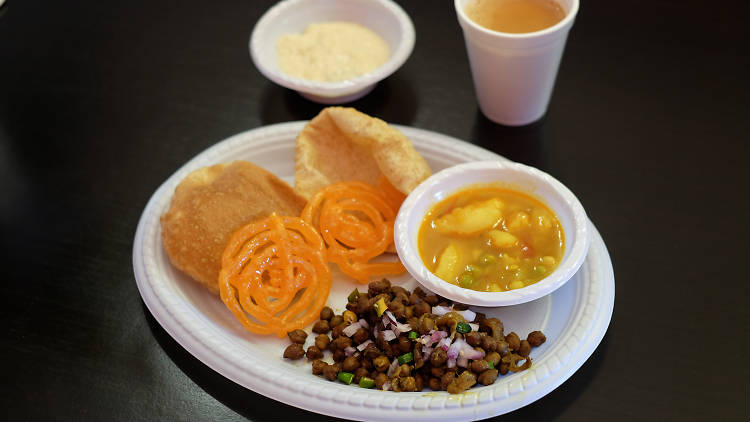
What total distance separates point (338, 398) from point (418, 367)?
325mm

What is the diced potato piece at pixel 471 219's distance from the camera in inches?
126

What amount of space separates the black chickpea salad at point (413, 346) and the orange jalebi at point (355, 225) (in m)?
0.23

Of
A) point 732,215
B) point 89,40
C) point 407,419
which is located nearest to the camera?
point 407,419

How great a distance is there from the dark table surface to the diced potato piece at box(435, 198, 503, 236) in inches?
25.2

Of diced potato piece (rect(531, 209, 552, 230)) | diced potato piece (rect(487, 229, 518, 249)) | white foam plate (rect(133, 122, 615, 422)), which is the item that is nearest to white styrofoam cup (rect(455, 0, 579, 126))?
white foam plate (rect(133, 122, 615, 422))

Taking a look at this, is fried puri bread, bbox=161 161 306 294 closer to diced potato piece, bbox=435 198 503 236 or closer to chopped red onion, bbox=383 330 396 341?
diced potato piece, bbox=435 198 503 236

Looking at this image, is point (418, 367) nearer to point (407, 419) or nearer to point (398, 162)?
point (407, 419)

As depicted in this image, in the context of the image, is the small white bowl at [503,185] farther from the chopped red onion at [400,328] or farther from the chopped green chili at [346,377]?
the chopped green chili at [346,377]

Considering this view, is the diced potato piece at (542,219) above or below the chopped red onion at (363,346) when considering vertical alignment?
above

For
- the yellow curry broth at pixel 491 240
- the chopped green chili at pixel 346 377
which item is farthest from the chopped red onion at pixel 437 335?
the chopped green chili at pixel 346 377

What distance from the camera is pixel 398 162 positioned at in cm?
344

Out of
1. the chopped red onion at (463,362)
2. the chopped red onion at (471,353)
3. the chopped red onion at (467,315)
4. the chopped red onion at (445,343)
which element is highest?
the chopped red onion at (445,343)

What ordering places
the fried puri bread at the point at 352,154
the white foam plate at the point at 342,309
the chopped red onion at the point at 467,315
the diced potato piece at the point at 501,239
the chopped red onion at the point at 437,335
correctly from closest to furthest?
the white foam plate at the point at 342,309
the chopped red onion at the point at 437,335
the chopped red onion at the point at 467,315
the diced potato piece at the point at 501,239
the fried puri bread at the point at 352,154

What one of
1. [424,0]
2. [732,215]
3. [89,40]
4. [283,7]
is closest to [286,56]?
[283,7]
